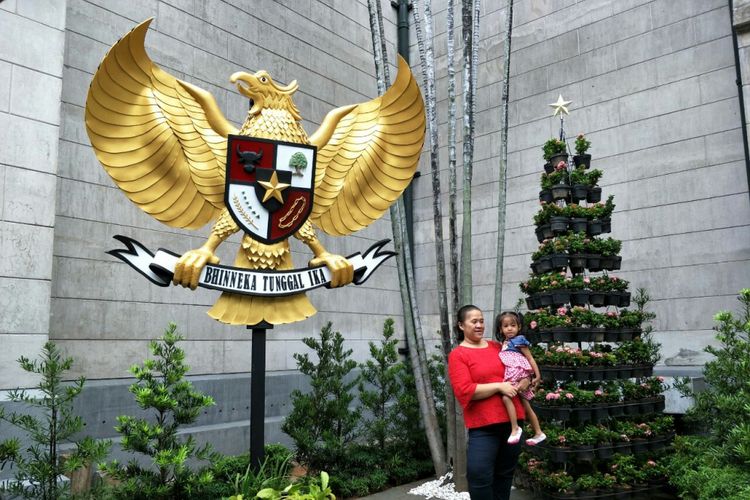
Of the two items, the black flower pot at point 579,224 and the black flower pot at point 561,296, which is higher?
the black flower pot at point 579,224

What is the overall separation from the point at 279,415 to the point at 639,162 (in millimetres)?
6280

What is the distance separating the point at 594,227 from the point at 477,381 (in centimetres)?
283

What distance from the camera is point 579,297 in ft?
17.2

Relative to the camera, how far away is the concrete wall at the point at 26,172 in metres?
5.35

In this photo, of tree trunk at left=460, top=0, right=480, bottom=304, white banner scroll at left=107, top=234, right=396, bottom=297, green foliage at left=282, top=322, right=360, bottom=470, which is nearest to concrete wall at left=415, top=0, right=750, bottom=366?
tree trunk at left=460, top=0, right=480, bottom=304

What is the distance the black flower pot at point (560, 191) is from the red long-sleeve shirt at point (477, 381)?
2.67 meters

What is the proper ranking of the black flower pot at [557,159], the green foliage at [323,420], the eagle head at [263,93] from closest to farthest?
the eagle head at [263,93] → the black flower pot at [557,159] → the green foliage at [323,420]

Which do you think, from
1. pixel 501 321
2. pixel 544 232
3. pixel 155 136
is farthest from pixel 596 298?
pixel 155 136

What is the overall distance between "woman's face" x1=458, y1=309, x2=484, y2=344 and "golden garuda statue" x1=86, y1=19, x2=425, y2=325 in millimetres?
1465

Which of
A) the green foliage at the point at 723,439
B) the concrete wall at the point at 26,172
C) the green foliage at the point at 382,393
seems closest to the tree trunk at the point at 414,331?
the green foliage at the point at 382,393

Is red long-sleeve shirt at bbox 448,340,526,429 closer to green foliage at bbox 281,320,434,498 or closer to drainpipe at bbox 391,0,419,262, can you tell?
green foliage at bbox 281,320,434,498

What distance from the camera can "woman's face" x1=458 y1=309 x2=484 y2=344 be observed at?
3328 mm

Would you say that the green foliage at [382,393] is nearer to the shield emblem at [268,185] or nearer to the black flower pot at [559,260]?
the black flower pot at [559,260]

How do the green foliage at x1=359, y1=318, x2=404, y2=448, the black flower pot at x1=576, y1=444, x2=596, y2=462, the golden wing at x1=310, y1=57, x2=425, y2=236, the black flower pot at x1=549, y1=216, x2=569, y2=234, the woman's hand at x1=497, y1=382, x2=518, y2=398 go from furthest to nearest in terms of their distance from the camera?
the green foliage at x1=359, y1=318, x2=404, y2=448 < the black flower pot at x1=549, y1=216, x2=569, y2=234 < the golden wing at x1=310, y1=57, x2=425, y2=236 < the black flower pot at x1=576, y1=444, x2=596, y2=462 < the woman's hand at x1=497, y1=382, x2=518, y2=398
